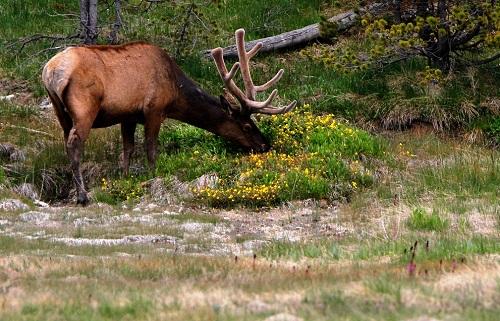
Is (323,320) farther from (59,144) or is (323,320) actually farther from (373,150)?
(59,144)

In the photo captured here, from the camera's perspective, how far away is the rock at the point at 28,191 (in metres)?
14.4

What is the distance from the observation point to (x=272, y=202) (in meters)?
13.6

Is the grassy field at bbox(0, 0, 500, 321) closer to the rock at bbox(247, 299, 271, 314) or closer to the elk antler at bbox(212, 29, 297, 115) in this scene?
the rock at bbox(247, 299, 271, 314)

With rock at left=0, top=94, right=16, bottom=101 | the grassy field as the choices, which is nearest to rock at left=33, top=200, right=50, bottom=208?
the grassy field

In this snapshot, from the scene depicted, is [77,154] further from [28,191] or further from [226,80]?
[226,80]

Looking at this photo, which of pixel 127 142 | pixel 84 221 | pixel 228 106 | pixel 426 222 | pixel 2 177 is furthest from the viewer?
pixel 228 106

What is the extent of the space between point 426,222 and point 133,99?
5.32m

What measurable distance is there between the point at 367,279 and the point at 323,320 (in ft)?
4.16

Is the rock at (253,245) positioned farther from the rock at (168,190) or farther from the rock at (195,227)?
the rock at (168,190)

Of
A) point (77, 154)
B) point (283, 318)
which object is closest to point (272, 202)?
point (77, 154)

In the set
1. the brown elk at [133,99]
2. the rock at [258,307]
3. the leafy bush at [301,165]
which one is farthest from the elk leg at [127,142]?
the rock at [258,307]

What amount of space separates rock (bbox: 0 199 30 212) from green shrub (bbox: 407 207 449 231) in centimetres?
538

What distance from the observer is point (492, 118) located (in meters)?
17.0

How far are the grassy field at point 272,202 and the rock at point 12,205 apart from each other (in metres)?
0.14
